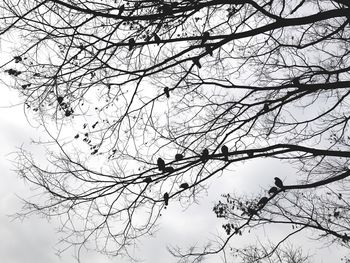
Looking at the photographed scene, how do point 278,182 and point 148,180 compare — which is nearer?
point 278,182

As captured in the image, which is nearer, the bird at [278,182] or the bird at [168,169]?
the bird at [278,182]

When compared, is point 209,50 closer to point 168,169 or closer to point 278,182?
point 168,169

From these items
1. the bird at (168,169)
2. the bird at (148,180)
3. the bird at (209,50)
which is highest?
the bird at (209,50)

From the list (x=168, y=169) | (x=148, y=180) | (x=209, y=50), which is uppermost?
(x=209, y=50)

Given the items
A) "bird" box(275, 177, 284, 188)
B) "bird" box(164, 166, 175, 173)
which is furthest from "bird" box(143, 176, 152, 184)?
"bird" box(275, 177, 284, 188)

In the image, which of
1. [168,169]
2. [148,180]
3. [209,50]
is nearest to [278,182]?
[168,169]

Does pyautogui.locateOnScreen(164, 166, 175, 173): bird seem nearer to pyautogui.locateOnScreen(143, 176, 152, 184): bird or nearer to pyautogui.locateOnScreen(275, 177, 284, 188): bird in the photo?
pyautogui.locateOnScreen(143, 176, 152, 184): bird

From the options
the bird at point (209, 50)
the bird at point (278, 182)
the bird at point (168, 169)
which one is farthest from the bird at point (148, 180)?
the bird at point (209, 50)

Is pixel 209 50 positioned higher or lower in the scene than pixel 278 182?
higher

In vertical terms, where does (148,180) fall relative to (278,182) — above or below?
below

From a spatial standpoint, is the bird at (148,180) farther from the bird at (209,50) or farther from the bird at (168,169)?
the bird at (209,50)

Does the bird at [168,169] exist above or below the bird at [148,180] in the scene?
above

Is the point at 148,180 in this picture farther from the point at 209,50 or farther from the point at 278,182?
the point at 209,50

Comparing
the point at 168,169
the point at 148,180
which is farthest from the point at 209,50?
the point at 148,180
